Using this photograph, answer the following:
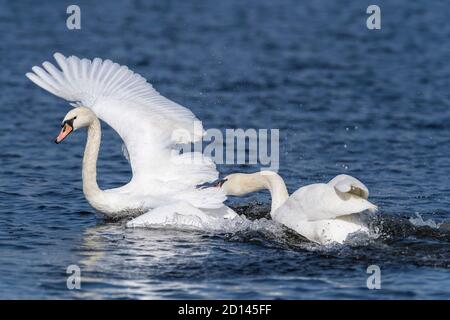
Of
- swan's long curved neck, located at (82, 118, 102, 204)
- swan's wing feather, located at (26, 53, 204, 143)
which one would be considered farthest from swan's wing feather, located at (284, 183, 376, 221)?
swan's long curved neck, located at (82, 118, 102, 204)

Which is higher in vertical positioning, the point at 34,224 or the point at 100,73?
the point at 100,73

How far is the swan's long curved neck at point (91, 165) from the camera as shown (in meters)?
12.9

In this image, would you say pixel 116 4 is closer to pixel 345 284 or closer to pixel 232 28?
pixel 232 28

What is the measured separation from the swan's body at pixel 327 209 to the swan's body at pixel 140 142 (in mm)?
791

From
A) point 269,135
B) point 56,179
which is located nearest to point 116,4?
point 269,135

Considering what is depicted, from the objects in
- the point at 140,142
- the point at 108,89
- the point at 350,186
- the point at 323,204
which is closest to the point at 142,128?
the point at 140,142

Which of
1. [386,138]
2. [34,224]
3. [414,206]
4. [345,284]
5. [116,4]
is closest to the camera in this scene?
[345,284]

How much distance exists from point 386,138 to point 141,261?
785cm

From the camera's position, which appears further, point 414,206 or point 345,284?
point 414,206

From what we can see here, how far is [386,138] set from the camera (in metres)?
18.0

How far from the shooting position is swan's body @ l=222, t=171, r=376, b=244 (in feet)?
36.6
